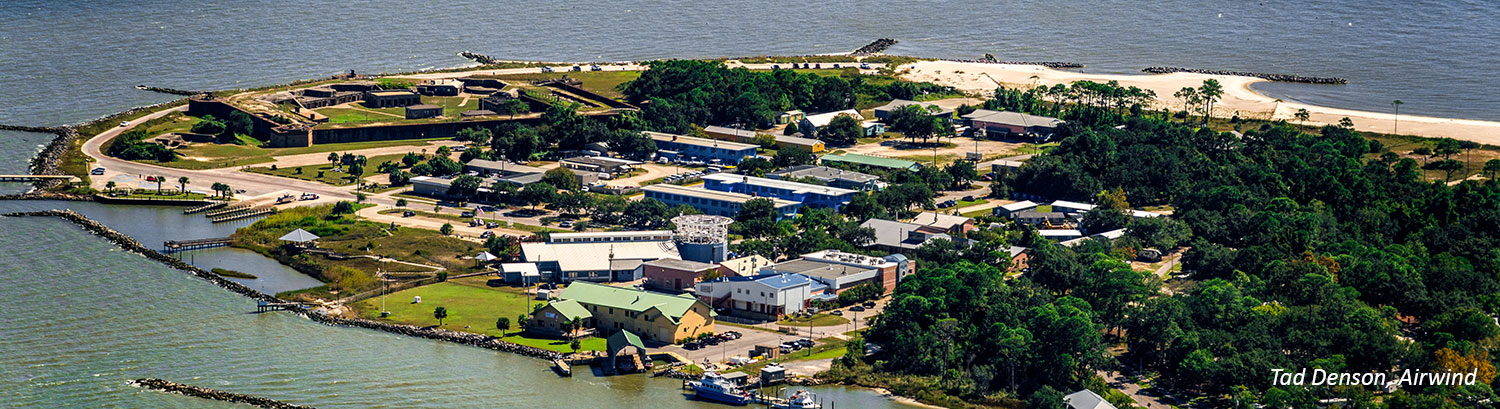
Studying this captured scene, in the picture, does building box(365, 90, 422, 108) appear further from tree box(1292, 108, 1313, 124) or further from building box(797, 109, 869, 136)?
tree box(1292, 108, 1313, 124)

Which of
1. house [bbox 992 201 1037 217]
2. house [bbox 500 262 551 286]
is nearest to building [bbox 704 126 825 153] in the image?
house [bbox 992 201 1037 217]

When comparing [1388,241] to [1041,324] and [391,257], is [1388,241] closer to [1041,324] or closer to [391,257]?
[1041,324]

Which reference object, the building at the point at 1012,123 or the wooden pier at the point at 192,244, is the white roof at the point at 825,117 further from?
the wooden pier at the point at 192,244

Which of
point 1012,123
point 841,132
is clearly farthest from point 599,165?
point 1012,123

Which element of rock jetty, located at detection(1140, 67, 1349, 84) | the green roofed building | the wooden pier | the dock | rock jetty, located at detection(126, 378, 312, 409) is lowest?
rock jetty, located at detection(126, 378, 312, 409)

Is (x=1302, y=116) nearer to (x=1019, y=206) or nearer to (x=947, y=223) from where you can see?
(x=1019, y=206)

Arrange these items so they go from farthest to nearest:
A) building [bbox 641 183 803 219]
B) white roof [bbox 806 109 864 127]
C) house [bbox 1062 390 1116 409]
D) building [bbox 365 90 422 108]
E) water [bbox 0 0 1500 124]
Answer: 1. water [bbox 0 0 1500 124]
2. building [bbox 365 90 422 108]
3. white roof [bbox 806 109 864 127]
4. building [bbox 641 183 803 219]
5. house [bbox 1062 390 1116 409]

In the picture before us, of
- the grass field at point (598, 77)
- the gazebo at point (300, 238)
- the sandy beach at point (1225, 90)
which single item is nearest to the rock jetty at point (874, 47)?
the sandy beach at point (1225, 90)
